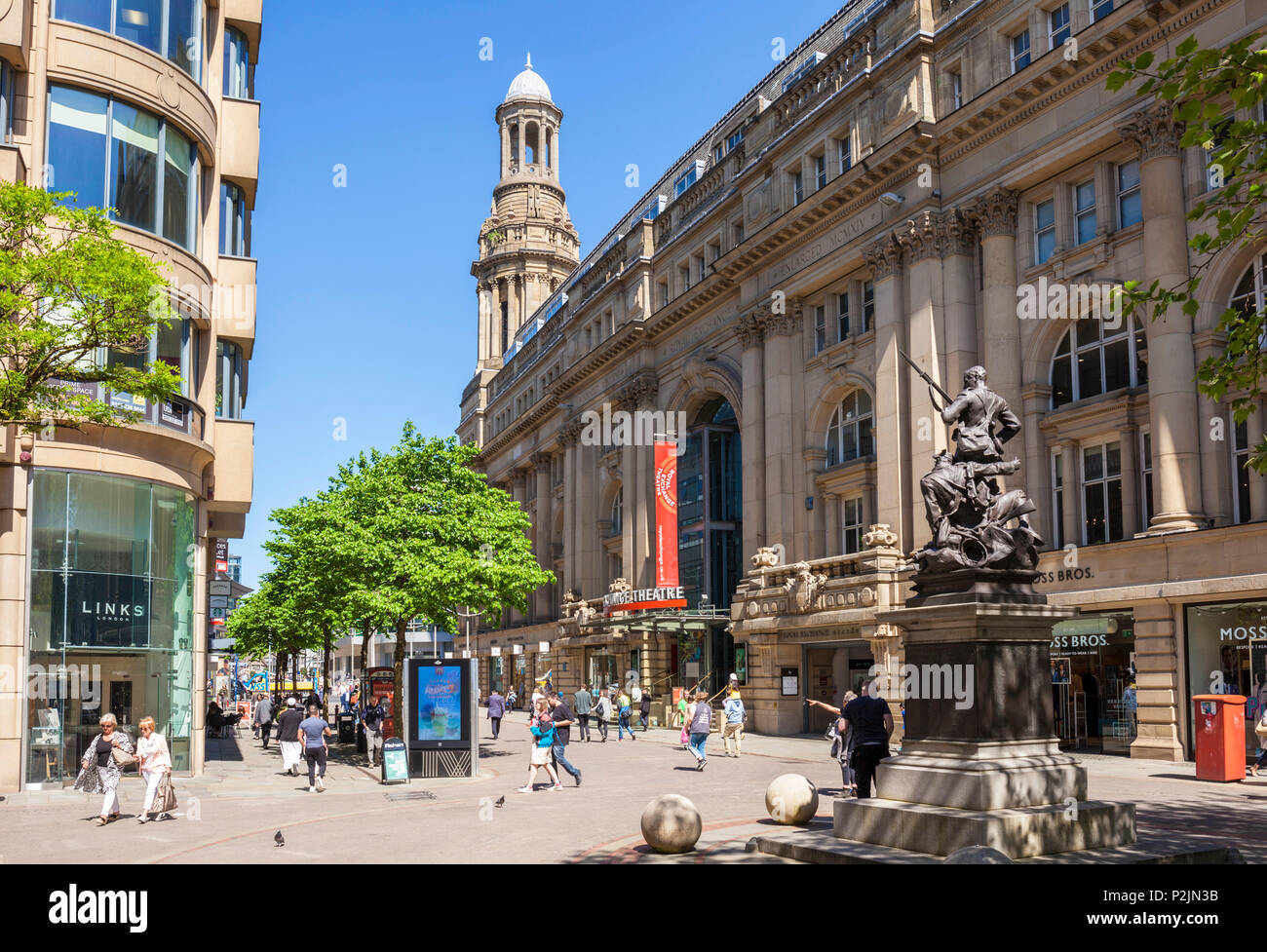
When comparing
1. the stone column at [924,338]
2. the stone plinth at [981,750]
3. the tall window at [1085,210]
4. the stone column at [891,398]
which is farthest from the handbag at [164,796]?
the tall window at [1085,210]

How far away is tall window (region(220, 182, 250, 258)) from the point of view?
98.1 ft

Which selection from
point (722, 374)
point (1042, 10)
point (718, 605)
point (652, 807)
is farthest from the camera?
point (718, 605)

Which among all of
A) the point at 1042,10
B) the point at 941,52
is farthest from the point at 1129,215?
the point at 941,52

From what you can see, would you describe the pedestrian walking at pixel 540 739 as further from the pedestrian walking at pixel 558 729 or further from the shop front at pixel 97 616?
the shop front at pixel 97 616

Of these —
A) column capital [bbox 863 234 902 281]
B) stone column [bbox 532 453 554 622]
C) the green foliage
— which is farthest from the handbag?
stone column [bbox 532 453 554 622]

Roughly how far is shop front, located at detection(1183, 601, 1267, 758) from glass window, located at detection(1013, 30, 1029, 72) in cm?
1654

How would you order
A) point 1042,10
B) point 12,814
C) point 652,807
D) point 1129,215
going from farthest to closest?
point 1042,10 → point 1129,215 → point 12,814 → point 652,807

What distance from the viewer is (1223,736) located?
21812 millimetres

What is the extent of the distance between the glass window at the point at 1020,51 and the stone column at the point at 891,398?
6.20 m

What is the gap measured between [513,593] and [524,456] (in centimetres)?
4513

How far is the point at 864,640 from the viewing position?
121 feet

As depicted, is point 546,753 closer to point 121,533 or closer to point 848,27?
point 121,533

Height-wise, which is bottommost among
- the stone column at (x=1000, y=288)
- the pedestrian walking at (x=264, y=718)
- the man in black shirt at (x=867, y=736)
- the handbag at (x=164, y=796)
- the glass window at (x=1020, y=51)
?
the pedestrian walking at (x=264, y=718)

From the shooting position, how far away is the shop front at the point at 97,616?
23.0 metres
